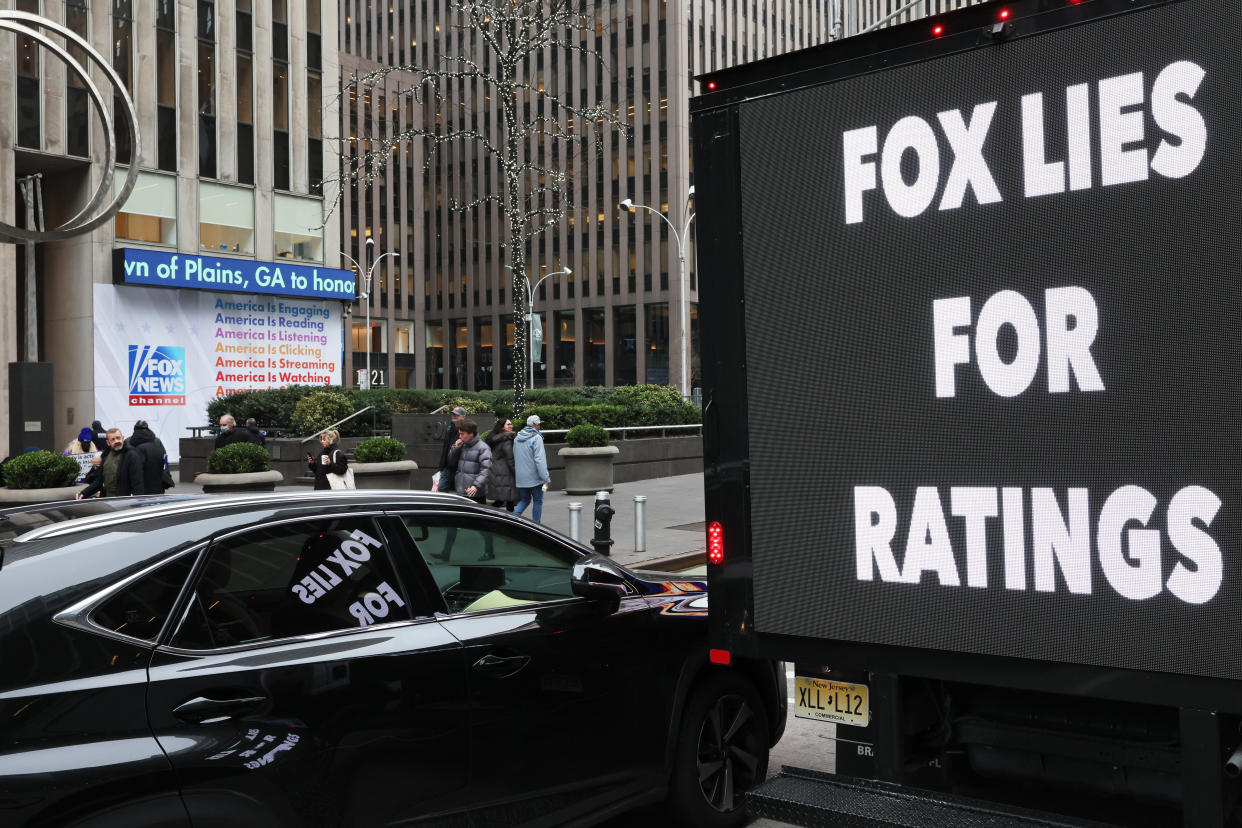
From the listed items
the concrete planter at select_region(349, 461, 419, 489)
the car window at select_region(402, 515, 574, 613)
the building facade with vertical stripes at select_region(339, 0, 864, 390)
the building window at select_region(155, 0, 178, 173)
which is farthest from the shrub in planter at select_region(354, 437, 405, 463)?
the building facade with vertical stripes at select_region(339, 0, 864, 390)

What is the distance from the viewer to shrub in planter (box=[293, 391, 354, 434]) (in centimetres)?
2481

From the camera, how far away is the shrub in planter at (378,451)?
1891 centimetres

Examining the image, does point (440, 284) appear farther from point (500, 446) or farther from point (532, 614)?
point (532, 614)

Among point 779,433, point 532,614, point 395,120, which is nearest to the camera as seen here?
point 779,433

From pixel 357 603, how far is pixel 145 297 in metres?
30.6

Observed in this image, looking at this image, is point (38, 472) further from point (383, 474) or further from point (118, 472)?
point (383, 474)

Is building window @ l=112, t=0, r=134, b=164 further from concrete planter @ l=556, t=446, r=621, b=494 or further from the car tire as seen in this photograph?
the car tire

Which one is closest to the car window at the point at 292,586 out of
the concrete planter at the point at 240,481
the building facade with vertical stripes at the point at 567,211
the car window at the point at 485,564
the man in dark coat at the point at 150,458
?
the car window at the point at 485,564

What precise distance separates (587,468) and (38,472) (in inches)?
413

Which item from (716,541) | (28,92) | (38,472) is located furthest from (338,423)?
(716,541)

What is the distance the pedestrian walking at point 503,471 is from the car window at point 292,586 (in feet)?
37.5

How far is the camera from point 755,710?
17.4 ft

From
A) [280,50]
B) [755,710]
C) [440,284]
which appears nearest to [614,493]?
[755,710]

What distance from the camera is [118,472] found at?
13352 mm
